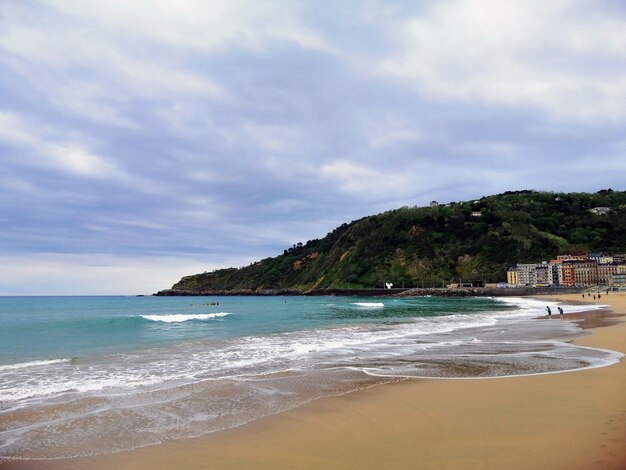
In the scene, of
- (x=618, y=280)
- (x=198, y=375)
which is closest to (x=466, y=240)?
(x=618, y=280)

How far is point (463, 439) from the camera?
601cm

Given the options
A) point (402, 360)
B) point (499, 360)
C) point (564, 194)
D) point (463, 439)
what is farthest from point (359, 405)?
point (564, 194)

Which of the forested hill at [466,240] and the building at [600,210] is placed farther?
the building at [600,210]

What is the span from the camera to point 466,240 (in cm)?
14275

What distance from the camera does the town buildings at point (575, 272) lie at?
114m

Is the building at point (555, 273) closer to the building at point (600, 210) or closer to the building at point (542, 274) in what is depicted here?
the building at point (542, 274)

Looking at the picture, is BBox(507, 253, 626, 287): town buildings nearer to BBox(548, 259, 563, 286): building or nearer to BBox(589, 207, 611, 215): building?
BBox(548, 259, 563, 286): building

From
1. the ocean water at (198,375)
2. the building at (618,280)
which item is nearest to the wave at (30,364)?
the ocean water at (198,375)

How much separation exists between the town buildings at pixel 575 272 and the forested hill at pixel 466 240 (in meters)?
8.82

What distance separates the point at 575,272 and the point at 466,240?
33828 mm

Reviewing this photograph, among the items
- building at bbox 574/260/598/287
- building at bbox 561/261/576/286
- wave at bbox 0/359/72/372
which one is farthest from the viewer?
building at bbox 561/261/576/286

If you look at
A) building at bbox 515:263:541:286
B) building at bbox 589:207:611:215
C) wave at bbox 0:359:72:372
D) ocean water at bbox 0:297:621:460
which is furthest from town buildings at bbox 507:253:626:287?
wave at bbox 0:359:72:372

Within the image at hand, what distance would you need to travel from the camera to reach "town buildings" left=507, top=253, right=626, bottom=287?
373ft

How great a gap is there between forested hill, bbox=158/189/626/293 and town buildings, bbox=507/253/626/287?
28.9 feet
